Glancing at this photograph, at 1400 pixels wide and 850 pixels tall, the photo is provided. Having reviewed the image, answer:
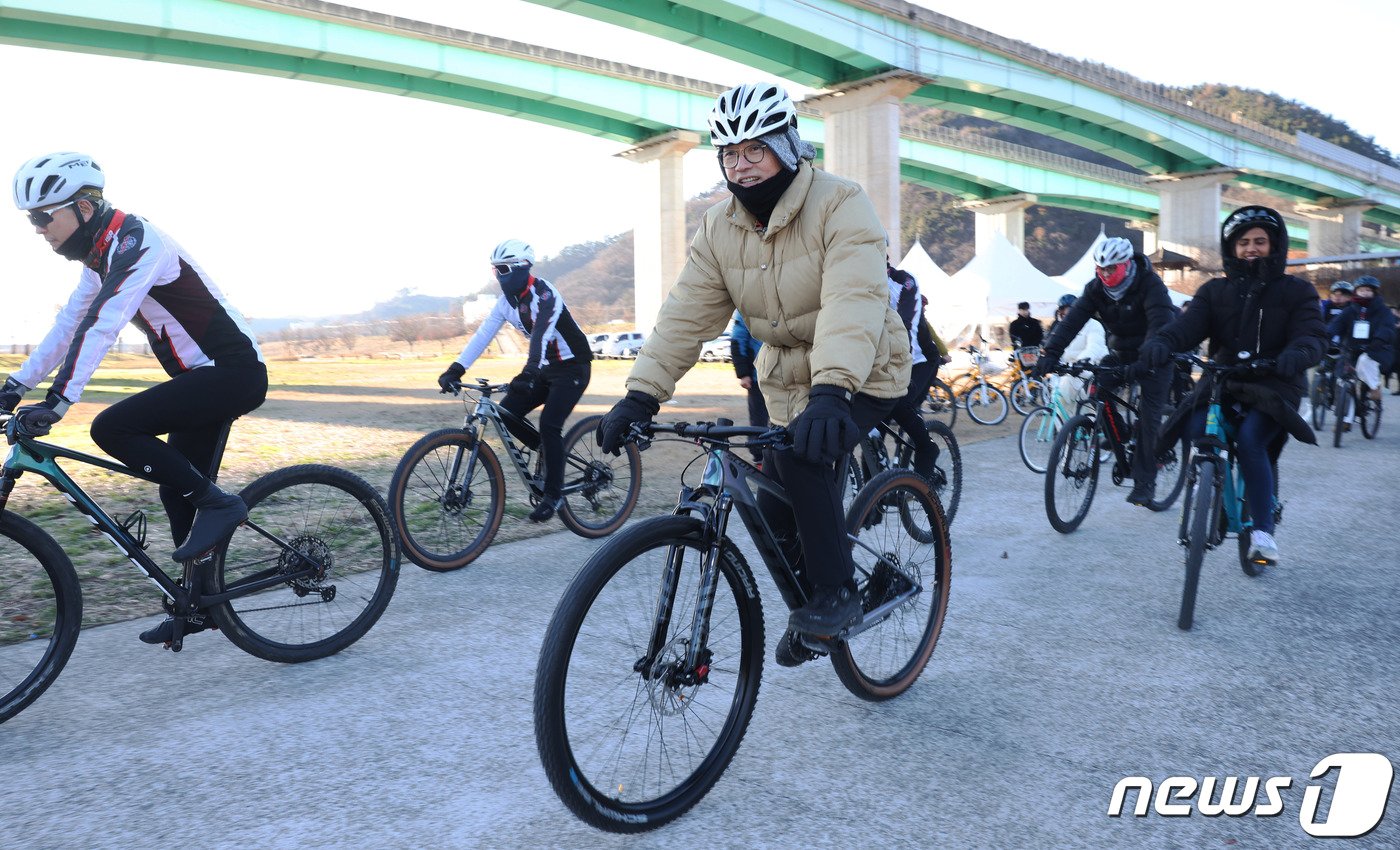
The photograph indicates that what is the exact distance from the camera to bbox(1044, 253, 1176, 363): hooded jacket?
23.0 ft

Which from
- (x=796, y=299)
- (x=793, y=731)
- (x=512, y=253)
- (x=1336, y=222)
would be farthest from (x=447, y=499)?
(x=1336, y=222)

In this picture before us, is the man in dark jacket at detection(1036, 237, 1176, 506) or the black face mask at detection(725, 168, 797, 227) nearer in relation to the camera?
the black face mask at detection(725, 168, 797, 227)

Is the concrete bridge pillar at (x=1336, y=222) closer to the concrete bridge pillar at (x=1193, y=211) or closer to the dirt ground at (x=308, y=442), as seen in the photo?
the concrete bridge pillar at (x=1193, y=211)

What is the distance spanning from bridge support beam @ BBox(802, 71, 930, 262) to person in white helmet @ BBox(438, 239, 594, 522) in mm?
23812

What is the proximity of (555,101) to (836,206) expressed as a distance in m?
32.4

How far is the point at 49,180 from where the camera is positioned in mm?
3633

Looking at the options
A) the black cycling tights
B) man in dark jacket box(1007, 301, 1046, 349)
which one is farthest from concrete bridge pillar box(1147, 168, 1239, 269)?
the black cycling tights

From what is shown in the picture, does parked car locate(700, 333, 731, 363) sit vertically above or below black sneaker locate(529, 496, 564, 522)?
above

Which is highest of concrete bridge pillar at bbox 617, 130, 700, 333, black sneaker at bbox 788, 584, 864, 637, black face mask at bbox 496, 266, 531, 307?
concrete bridge pillar at bbox 617, 130, 700, 333

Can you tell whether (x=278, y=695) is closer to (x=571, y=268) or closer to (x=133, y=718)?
(x=133, y=718)

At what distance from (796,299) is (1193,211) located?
2030 inches

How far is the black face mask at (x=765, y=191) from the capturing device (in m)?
3.12

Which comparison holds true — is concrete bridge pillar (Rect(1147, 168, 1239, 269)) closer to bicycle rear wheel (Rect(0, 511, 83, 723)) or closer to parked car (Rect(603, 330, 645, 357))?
parked car (Rect(603, 330, 645, 357))

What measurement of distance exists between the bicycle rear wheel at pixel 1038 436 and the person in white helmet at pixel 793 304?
7018mm
